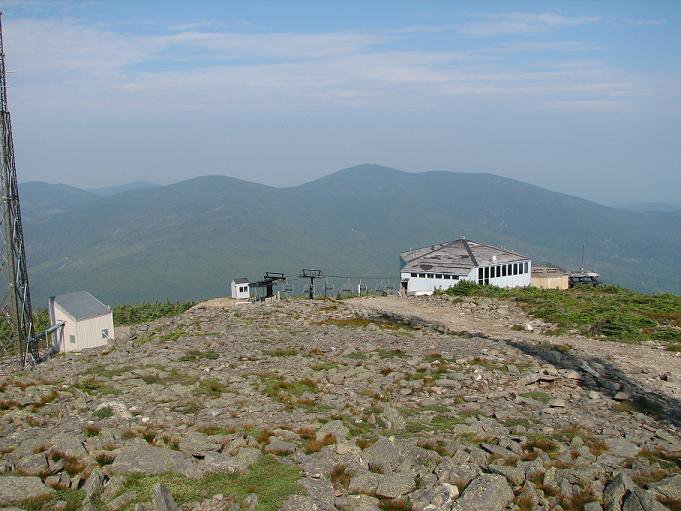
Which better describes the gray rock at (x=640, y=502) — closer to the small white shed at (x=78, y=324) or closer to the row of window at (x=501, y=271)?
the small white shed at (x=78, y=324)

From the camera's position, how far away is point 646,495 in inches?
408

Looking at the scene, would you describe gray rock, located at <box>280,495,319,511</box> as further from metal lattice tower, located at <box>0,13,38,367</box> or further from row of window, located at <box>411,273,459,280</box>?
row of window, located at <box>411,273,459,280</box>

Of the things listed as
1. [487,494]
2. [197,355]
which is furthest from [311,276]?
[487,494]

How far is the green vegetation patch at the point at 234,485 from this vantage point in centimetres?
1025

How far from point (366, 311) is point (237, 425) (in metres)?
21.7

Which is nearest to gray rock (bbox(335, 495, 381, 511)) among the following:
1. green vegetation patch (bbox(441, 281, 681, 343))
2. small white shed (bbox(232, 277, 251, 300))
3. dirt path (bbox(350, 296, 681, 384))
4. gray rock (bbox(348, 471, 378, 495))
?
gray rock (bbox(348, 471, 378, 495))

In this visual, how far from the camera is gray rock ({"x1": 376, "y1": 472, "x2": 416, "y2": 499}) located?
10.7m

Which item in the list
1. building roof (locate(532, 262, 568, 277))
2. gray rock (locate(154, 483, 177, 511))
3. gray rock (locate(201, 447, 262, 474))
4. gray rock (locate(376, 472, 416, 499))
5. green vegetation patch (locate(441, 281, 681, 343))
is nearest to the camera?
gray rock (locate(154, 483, 177, 511))

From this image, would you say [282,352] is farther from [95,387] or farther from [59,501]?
[59,501]

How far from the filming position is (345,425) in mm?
14094

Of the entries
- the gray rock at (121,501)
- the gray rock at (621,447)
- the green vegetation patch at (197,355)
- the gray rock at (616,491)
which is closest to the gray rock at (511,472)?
the gray rock at (616,491)

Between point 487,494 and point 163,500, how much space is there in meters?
5.41

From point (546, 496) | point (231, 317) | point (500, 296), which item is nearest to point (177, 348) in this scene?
point (231, 317)

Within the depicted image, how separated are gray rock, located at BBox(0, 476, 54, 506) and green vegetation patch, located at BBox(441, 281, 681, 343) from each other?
25.2 m
